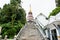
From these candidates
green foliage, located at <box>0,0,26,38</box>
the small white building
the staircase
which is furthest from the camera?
green foliage, located at <box>0,0,26,38</box>

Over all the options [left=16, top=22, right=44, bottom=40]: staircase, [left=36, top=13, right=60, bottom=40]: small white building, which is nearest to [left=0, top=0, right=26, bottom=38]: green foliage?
[left=36, top=13, right=60, bottom=40]: small white building

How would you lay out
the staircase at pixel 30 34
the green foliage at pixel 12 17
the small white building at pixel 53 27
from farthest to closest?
the green foliage at pixel 12 17
the staircase at pixel 30 34
the small white building at pixel 53 27

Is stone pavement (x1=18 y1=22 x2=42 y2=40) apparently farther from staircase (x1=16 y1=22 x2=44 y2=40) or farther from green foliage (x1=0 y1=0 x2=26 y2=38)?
green foliage (x1=0 y1=0 x2=26 y2=38)

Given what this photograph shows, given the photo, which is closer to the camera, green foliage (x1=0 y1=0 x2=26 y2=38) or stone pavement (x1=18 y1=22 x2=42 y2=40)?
stone pavement (x1=18 y1=22 x2=42 y2=40)

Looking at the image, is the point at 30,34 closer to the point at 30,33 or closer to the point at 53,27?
the point at 30,33

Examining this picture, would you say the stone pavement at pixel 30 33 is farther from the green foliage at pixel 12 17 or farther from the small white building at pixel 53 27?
the green foliage at pixel 12 17

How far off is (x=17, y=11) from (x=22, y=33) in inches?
403

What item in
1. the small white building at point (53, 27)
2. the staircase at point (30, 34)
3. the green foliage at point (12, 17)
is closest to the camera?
the small white building at point (53, 27)

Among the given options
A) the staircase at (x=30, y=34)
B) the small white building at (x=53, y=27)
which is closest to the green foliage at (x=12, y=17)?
the small white building at (x=53, y=27)

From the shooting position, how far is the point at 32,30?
37.7 ft

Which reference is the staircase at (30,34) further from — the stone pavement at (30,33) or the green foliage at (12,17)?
the green foliage at (12,17)

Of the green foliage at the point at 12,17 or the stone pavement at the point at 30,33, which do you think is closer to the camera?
the stone pavement at the point at 30,33

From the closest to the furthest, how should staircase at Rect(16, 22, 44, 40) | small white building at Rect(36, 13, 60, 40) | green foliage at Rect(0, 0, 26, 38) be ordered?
small white building at Rect(36, 13, 60, 40), staircase at Rect(16, 22, 44, 40), green foliage at Rect(0, 0, 26, 38)

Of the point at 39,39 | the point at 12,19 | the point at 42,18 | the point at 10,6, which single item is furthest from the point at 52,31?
the point at 10,6
